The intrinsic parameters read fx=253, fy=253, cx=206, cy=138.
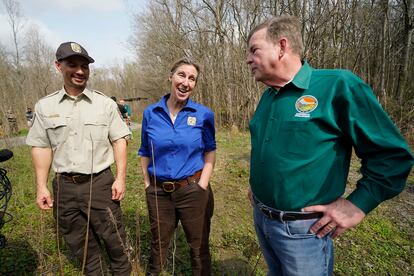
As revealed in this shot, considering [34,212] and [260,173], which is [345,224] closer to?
[260,173]

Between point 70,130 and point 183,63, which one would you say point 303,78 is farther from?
point 70,130

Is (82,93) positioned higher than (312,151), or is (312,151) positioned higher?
(82,93)

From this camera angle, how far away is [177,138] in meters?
2.10

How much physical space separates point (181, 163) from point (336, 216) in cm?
124

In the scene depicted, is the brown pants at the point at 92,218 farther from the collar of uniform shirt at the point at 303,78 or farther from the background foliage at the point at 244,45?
the background foliage at the point at 244,45

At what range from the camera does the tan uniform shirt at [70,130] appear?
2123 millimetres

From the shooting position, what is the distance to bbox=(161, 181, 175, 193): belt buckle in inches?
83.7

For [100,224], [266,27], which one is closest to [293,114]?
[266,27]

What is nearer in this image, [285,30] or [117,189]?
[285,30]

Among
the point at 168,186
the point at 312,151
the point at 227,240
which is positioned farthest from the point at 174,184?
the point at 227,240

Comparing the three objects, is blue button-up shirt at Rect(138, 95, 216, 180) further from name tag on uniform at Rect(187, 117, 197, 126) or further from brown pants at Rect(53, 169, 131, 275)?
brown pants at Rect(53, 169, 131, 275)

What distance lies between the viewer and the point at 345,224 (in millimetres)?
1229

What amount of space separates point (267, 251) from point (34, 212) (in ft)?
13.7

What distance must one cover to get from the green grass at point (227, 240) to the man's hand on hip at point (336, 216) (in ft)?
3.34
